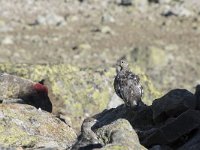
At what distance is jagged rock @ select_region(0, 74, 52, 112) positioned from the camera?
17.8m

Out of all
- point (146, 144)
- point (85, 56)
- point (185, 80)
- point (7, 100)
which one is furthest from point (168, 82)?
point (146, 144)

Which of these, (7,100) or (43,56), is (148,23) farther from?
(7,100)

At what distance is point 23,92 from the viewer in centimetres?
1795

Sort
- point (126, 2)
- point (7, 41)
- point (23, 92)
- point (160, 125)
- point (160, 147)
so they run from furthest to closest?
1. point (126, 2)
2. point (7, 41)
3. point (23, 92)
4. point (160, 125)
5. point (160, 147)

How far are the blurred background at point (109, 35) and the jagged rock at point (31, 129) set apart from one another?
843 cm

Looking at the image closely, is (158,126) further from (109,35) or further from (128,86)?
(109,35)

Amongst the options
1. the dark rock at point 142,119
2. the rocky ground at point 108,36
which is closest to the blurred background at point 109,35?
the rocky ground at point 108,36

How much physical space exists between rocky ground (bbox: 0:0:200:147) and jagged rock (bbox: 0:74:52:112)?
13.5 ft

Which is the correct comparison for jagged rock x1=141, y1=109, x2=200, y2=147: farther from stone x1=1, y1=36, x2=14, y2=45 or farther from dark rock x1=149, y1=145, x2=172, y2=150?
stone x1=1, y1=36, x2=14, y2=45

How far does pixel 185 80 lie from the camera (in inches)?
1368

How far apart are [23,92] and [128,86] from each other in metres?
4.29

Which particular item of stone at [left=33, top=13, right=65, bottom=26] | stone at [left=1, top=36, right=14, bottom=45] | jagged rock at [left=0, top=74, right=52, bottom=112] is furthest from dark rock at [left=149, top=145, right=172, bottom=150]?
stone at [left=33, top=13, right=65, bottom=26]

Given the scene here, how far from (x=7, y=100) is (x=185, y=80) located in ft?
62.0

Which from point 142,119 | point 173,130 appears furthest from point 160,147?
point 142,119
